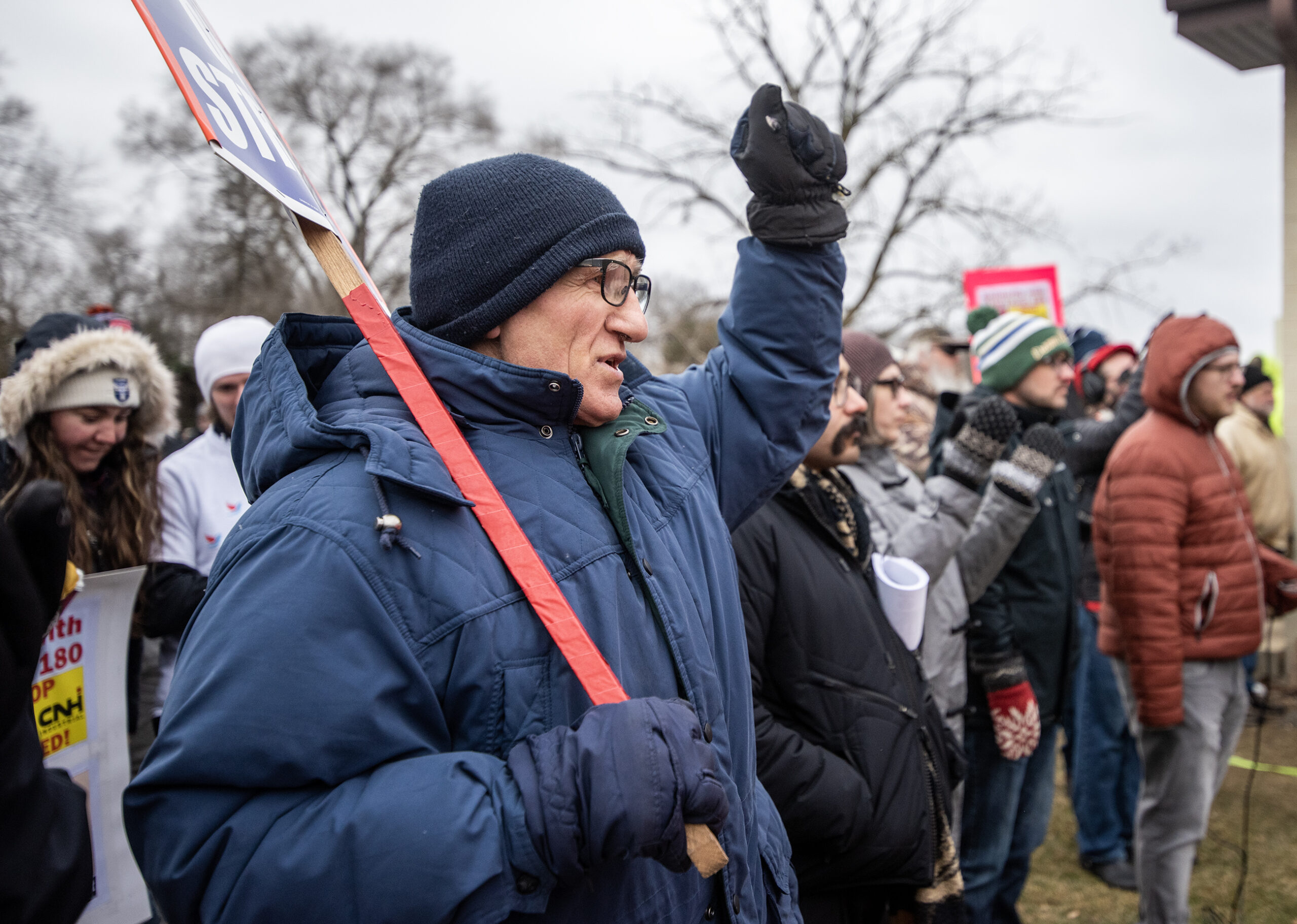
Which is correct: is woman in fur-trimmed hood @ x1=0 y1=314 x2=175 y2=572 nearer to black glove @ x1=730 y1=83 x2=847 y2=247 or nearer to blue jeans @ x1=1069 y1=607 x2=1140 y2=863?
black glove @ x1=730 y1=83 x2=847 y2=247

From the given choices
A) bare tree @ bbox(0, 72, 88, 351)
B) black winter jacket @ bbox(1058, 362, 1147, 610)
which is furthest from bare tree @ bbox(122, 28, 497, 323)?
black winter jacket @ bbox(1058, 362, 1147, 610)

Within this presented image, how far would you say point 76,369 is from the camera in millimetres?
3082

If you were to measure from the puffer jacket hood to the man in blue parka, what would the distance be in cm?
181

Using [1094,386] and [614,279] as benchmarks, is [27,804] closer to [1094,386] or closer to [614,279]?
[614,279]

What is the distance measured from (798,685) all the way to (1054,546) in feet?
5.85

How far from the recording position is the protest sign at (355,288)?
1396mm

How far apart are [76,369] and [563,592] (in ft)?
7.77

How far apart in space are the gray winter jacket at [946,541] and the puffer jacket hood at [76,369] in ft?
7.69

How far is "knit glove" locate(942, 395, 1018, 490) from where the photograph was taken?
3152 millimetres

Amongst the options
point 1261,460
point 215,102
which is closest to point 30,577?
point 215,102

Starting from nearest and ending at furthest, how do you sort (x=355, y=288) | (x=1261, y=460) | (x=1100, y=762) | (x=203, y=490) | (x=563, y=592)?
(x=563, y=592)
(x=355, y=288)
(x=203, y=490)
(x=1100, y=762)
(x=1261, y=460)

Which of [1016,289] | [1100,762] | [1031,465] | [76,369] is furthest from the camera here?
[1016,289]

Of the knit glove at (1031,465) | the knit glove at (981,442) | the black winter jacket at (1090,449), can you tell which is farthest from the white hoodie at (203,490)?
the black winter jacket at (1090,449)

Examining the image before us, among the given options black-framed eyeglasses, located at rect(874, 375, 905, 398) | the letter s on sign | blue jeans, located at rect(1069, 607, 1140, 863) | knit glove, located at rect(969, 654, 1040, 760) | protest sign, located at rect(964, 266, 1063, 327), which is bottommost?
blue jeans, located at rect(1069, 607, 1140, 863)
